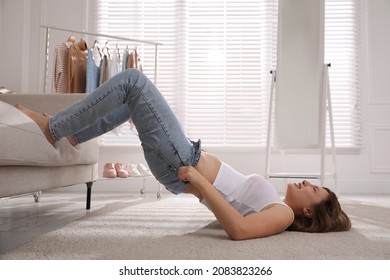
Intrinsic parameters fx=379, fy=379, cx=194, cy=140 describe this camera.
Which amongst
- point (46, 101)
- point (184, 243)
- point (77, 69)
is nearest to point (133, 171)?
point (77, 69)

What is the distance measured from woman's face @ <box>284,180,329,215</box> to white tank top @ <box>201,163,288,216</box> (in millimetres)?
69

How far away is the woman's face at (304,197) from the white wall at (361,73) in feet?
8.86

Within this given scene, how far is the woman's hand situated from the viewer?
143 centimetres

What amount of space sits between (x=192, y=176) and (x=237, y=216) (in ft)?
0.74

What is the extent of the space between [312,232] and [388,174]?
3054 mm

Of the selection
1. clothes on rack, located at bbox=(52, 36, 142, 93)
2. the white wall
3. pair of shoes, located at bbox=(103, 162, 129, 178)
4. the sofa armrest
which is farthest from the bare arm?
the white wall

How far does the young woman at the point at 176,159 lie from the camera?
1.53 meters

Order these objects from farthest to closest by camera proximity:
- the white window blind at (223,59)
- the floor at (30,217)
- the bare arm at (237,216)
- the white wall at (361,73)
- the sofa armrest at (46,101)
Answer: the white window blind at (223,59) → the white wall at (361,73) → the sofa armrest at (46,101) → the floor at (30,217) → the bare arm at (237,216)

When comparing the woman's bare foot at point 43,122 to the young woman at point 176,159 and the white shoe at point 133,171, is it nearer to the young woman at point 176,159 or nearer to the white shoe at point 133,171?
the young woman at point 176,159

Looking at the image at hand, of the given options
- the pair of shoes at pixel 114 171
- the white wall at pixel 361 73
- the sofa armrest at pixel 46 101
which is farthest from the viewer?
the white wall at pixel 361 73

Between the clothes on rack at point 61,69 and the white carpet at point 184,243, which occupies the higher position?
the clothes on rack at point 61,69

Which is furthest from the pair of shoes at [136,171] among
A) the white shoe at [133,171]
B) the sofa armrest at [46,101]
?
the sofa armrest at [46,101]

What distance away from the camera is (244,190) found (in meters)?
1.58
